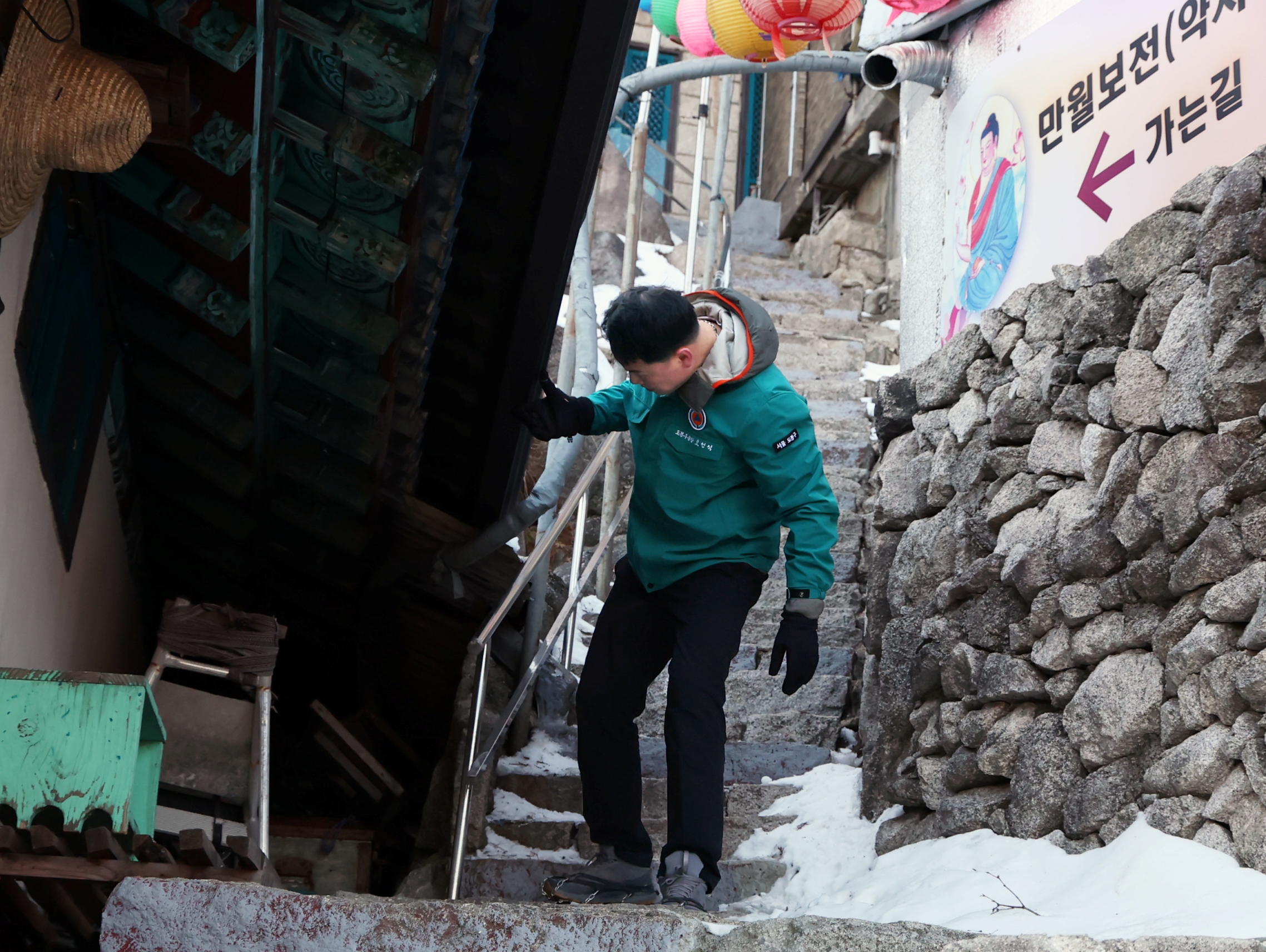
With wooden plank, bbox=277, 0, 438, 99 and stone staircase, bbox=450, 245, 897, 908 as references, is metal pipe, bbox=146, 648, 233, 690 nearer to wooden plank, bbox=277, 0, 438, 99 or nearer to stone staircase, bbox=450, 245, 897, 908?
stone staircase, bbox=450, 245, 897, 908

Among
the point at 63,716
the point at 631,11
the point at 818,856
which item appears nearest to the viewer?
the point at 63,716

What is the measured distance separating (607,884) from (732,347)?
1427 mm

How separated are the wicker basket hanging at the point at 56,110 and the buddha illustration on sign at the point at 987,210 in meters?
3.26

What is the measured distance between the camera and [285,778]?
5250mm

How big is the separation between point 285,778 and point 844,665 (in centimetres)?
261

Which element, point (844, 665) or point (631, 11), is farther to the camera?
point (844, 665)

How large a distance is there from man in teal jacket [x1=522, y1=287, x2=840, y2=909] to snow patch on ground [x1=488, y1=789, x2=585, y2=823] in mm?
1091

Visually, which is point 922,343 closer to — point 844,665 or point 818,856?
point 844,665

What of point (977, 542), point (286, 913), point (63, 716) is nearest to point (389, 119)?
point (63, 716)

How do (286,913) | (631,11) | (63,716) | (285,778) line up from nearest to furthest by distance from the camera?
(286,913) → (63,716) → (631,11) → (285,778)

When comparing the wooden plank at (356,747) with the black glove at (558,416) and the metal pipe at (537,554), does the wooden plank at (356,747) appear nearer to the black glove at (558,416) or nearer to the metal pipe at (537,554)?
the metal pipe at (537,554)

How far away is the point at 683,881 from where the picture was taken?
2.82 meters

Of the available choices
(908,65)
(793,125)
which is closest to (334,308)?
(908,65)

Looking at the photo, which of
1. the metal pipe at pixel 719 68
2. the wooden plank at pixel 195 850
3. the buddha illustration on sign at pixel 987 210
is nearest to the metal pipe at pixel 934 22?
the buddha illustration on sign at pixel 987 210
